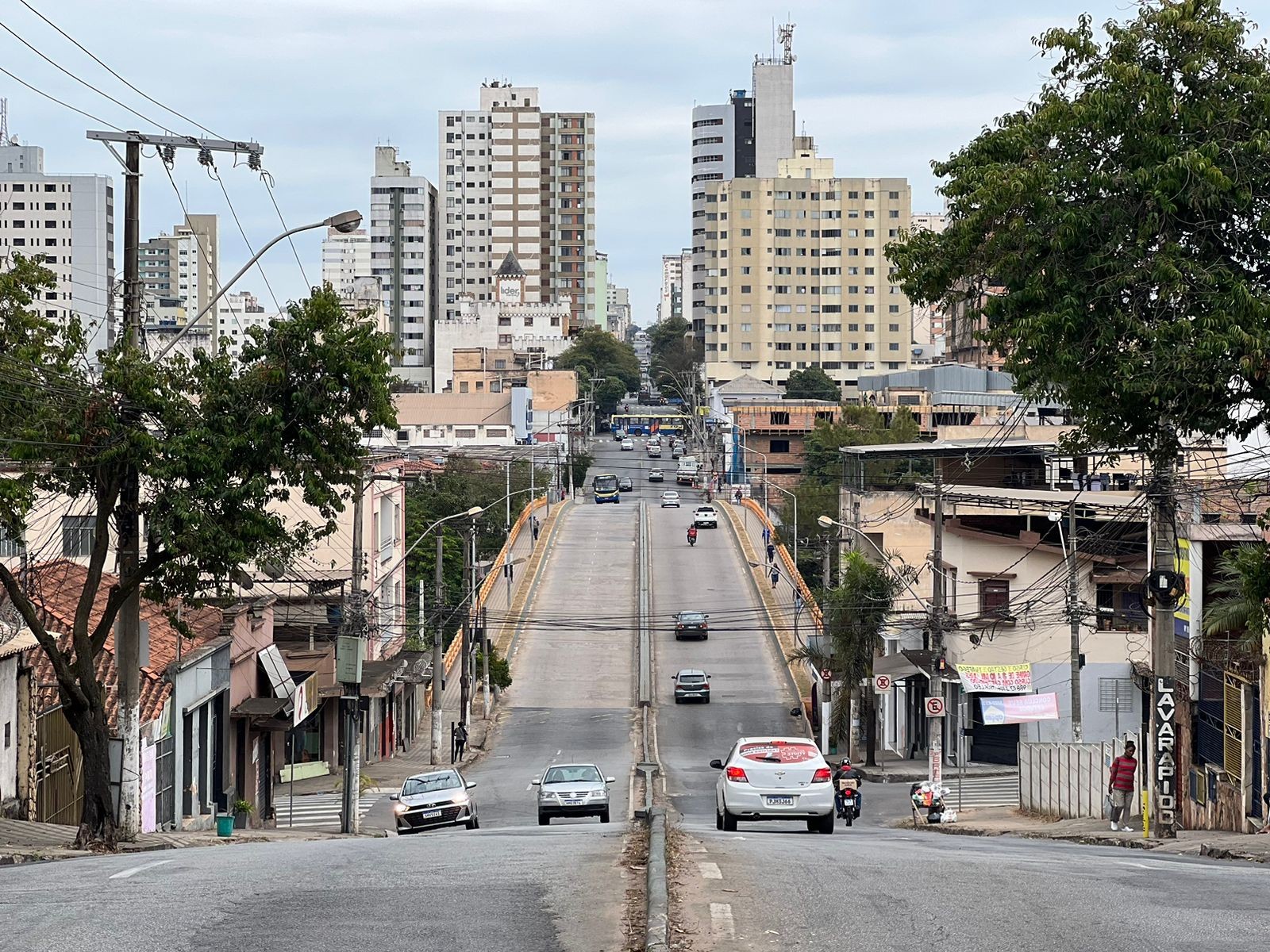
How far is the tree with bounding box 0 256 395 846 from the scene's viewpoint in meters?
19.0

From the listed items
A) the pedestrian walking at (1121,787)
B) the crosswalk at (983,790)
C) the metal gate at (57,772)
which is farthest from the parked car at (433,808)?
the crosswalk at (983,790)

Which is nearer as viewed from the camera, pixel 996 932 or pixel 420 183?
pixel 996 932

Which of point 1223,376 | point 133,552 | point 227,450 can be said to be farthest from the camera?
point 133,552

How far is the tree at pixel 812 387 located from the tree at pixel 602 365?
19.1 meters

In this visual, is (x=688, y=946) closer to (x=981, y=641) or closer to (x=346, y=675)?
(x=346, y=675)

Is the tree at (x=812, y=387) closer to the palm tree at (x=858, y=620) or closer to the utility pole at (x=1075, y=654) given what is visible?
the palm tree at (x=858, y=620)

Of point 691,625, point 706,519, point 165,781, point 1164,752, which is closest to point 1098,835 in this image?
point 1164,752

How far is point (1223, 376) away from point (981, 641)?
32.7m

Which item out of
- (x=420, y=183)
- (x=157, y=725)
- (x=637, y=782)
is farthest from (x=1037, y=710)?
(x=420, y=183)

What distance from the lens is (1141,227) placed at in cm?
1525

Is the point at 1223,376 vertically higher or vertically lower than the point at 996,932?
higher

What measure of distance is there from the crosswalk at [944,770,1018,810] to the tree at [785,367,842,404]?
11351 cm

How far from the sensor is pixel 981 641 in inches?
1839

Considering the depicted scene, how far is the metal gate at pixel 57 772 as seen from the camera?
2514 centimetres
